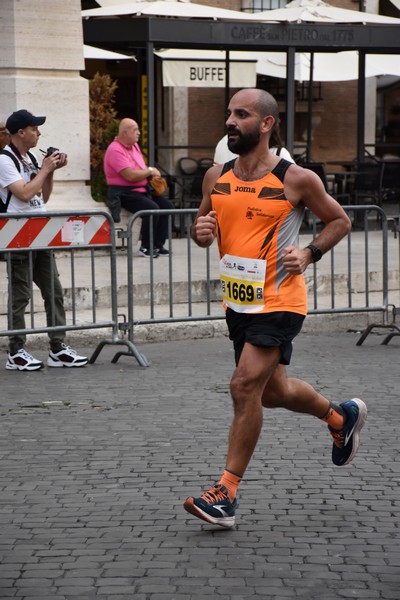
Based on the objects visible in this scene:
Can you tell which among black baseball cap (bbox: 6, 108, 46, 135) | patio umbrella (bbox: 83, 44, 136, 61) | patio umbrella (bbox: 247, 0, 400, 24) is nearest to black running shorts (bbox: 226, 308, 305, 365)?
black baseball cap (bbox: 6, 108, 46, 135)

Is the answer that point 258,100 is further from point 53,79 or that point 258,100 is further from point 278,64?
point 278,64

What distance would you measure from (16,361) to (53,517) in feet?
13.4

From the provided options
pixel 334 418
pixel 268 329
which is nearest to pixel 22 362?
pixel 334 418

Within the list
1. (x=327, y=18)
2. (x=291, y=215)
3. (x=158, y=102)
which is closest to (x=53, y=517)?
(x=291, y=215)

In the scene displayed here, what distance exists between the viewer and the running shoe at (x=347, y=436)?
240 inches

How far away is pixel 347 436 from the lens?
6.10 meters

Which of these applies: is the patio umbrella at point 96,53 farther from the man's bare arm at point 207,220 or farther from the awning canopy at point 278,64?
the man's bare arm at point 207,220

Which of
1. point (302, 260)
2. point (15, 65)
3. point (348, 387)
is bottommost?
point (348, 387)

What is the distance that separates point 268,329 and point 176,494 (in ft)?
3.09

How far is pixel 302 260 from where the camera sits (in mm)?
5594

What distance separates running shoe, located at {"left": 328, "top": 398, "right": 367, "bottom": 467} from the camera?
20.0 ft

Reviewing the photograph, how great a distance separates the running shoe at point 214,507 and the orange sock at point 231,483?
29 millimetres

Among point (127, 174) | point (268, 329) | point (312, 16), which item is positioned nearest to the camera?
point (268, 329)

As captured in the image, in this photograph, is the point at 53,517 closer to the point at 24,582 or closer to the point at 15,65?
the point at 24,582
